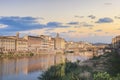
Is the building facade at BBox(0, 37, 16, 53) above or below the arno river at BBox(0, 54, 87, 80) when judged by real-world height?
above

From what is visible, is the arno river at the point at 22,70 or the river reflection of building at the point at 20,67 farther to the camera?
the river reflection of building at the point at 20,67

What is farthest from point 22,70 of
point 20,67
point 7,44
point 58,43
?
point 58,43

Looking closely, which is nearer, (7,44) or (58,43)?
(7,44)

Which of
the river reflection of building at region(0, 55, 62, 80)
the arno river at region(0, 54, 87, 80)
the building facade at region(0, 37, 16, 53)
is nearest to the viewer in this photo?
the arno river at region(0, 54, 87, 80)

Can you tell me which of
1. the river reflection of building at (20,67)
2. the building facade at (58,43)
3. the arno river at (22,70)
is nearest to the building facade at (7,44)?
the river reflection of building at (20,67)

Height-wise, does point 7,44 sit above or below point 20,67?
above

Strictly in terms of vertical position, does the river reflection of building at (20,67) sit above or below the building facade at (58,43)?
below

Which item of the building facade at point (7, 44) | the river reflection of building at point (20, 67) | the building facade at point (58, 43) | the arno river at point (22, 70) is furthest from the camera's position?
the building facade at point (58, 43)

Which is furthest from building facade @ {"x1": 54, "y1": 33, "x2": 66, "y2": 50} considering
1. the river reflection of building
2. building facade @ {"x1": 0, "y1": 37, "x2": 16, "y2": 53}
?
the river reflection of building

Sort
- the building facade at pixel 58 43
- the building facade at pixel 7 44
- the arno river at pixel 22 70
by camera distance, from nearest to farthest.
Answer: the arno river at pixel 22 70, the building facade at pixel 7 44, the building facade at pixel 58 43

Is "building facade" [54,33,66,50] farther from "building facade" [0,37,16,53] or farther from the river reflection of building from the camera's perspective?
the river reflection of building

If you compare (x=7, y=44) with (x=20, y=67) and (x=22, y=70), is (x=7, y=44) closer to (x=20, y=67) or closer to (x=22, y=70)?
(x=20, y=67)

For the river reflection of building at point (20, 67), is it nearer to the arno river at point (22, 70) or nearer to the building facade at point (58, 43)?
the arno river at point (22, 70)

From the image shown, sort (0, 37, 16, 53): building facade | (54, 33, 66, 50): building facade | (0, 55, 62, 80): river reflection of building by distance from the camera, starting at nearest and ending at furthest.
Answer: (0, 55, 62, 80): river reflection of building < (0, 37, 16, 53): building facade < (54, 33, 66, 50): building facade
